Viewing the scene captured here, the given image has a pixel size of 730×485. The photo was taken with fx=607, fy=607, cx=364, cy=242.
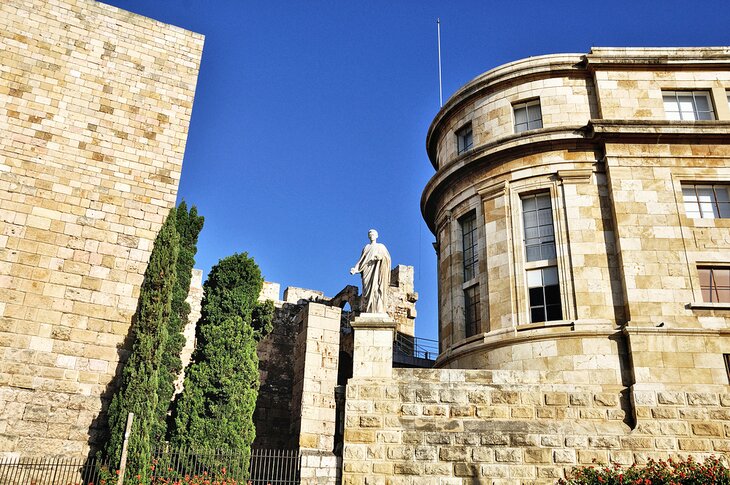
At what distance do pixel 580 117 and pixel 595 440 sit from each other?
9.13 meters

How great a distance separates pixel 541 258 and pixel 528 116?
14.8ft

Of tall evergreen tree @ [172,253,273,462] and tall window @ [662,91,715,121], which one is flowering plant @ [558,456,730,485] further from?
tall window @ [662,91,715,121]

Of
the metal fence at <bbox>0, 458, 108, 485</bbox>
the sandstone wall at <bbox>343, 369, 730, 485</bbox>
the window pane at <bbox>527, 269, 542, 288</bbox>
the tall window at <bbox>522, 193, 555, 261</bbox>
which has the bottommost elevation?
the metal fence at <bbox>0, 458, 108, 485</bbox>

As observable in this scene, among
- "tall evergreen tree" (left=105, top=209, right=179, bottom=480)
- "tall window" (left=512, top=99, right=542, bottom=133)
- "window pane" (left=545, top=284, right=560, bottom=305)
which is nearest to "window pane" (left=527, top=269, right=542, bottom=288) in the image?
"window pane" (left=545, top=284, right=560, bottom=305)

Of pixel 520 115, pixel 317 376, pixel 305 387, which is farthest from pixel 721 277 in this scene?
pixel 305 387

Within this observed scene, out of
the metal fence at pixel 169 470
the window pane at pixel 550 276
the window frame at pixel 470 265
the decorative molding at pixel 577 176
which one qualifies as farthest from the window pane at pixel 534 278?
the metal fence at pixel 169 470

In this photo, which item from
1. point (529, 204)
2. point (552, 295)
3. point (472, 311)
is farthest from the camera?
point (472, 311)

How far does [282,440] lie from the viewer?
691 inches

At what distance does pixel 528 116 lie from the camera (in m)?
18.3

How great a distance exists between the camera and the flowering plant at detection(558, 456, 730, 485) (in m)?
11.7

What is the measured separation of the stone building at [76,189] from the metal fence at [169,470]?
0.51 metres

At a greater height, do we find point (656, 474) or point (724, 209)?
point (724, 209)

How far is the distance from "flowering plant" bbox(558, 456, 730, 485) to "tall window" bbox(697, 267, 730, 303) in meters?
4.16

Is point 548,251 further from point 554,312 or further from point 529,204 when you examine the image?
point 554,312
